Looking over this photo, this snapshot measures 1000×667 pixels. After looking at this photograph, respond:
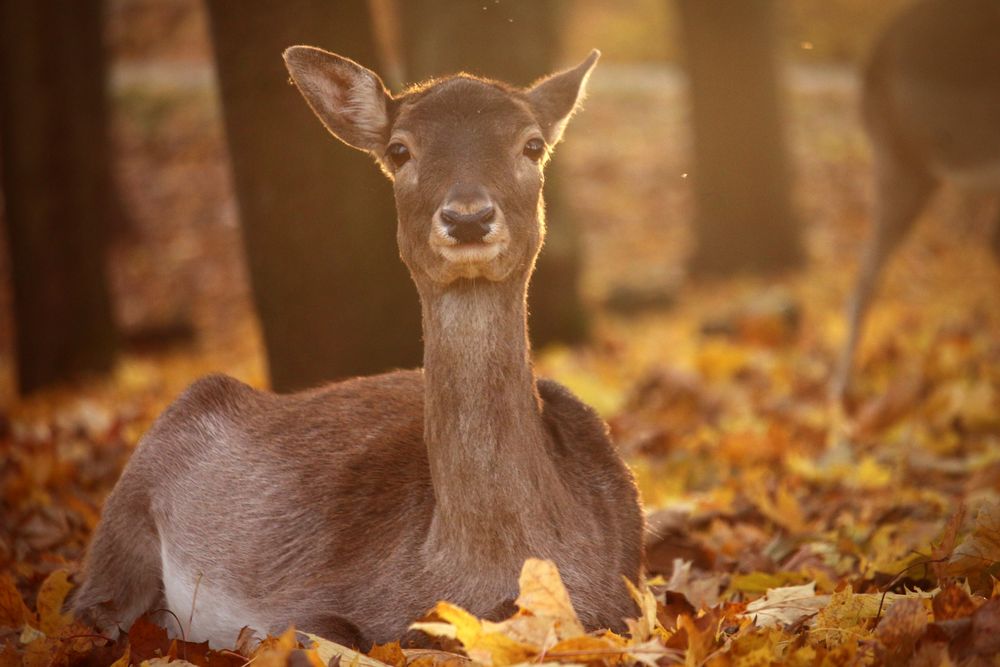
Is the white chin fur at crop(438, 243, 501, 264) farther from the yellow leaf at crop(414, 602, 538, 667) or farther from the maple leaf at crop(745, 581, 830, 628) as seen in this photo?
the maple leaf at crop(745, 581, 830, 628)

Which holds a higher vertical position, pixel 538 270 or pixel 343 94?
pixel 343 94

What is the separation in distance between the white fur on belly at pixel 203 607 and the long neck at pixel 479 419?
799 mm

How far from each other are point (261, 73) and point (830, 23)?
23.6 m

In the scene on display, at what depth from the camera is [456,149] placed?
3807 millimetres

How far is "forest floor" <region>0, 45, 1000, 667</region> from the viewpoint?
338 centimetres

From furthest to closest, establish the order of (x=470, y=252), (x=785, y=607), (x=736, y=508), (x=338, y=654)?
(x=736, y=508) < (x=785, y=607) < (x=470, y=252) < (x=338, y=654)

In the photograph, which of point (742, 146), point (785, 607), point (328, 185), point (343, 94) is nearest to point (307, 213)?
point (328, 185)

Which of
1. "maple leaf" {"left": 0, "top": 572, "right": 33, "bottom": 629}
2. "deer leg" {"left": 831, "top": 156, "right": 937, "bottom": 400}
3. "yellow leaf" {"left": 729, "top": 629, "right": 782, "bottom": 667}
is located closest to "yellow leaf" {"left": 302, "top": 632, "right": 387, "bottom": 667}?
"yellow leaf" {"left": 729, "top": 629, "right": 782, "bottom": 667}

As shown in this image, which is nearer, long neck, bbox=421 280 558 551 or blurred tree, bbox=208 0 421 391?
long neck, bbox=421 280 558 551

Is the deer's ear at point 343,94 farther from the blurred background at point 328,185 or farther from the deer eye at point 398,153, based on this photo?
the blurred background at point 328,185

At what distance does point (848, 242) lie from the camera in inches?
596

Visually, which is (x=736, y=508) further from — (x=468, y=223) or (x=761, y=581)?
(x=468, y=223)

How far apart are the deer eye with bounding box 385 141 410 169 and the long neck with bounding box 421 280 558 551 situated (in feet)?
1.39

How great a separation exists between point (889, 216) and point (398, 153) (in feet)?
17.4
